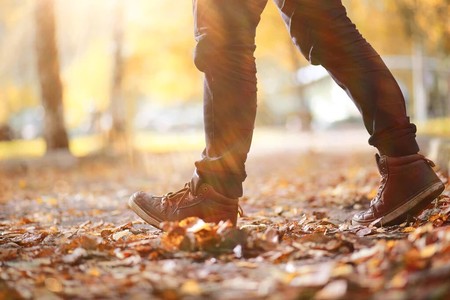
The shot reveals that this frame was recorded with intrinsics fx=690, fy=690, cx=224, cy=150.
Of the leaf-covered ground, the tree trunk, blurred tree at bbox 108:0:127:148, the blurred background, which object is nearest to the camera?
the leaf-covered ground

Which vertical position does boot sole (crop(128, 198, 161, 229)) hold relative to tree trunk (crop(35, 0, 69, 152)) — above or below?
below

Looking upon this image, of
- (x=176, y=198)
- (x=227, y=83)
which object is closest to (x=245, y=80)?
(x=227, y=83)

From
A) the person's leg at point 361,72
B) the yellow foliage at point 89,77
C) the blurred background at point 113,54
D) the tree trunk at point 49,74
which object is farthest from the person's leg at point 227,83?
the yellow foliage at point 89,77

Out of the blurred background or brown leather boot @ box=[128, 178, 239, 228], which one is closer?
brown leather boot @ box=[128, 178, 239, 228]

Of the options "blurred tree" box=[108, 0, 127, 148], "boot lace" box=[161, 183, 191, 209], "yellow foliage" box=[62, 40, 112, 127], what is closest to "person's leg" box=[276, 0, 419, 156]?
"boot lace" box=[161, 183, 191, 209]

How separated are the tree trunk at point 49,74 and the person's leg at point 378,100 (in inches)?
460

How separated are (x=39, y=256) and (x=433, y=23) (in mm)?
15367

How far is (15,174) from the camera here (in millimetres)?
12242

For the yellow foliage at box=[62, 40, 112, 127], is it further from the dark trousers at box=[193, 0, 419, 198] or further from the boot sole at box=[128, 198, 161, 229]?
the dark trousers at box=[193, 0, 419, 198]

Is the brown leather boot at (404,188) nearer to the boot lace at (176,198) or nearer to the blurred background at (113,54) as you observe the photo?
the boot lace at (176,198)

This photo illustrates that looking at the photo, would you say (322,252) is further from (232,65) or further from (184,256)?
(232,65)

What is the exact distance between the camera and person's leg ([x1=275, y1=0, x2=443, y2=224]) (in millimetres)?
→ 3090

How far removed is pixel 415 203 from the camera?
10.1 ft

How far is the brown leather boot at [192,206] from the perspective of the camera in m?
3.10
